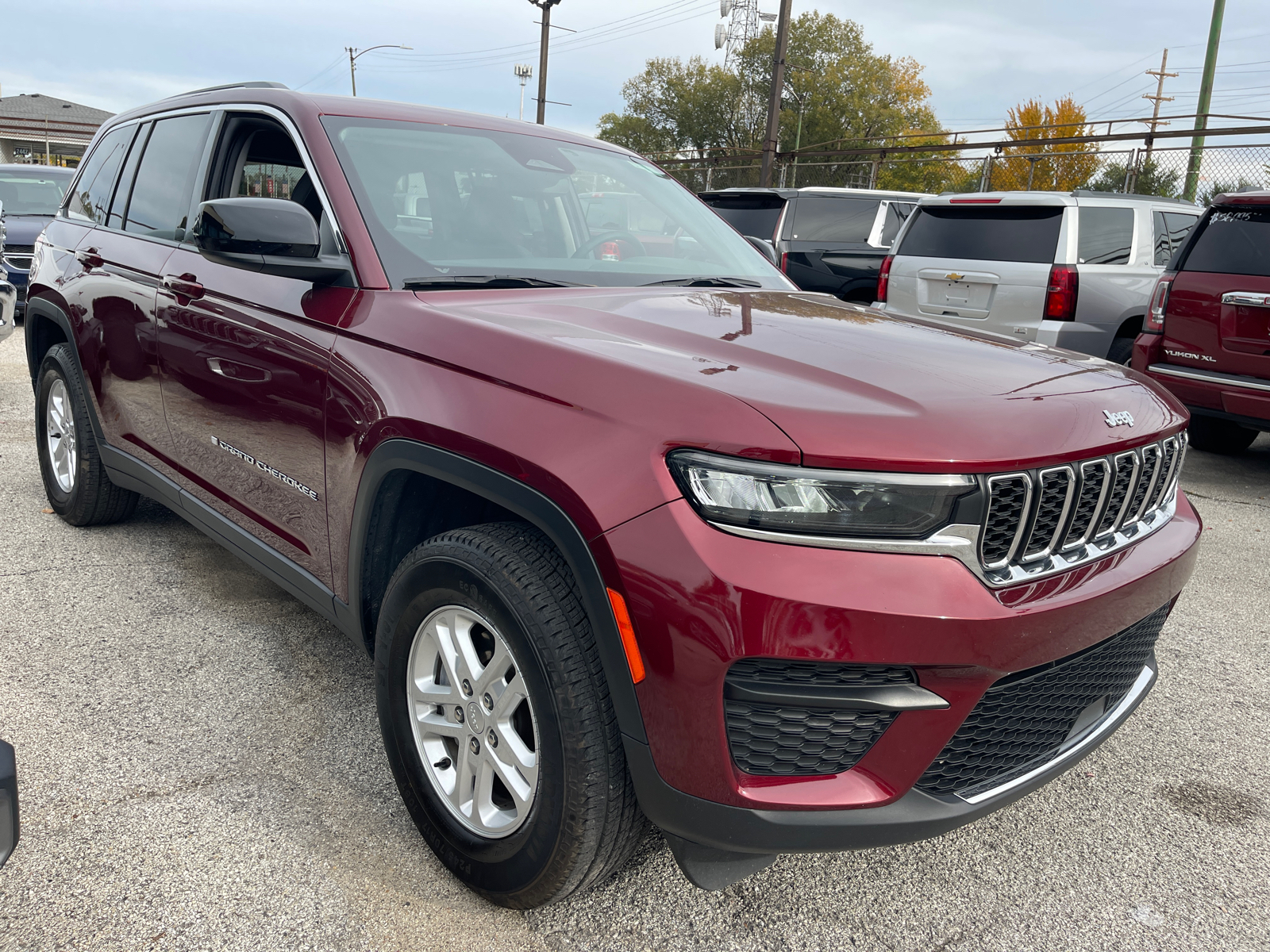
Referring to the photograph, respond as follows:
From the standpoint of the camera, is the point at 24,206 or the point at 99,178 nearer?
the point at 99,178

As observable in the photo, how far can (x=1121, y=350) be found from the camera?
7035 millimetres

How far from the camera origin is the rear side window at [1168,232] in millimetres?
7348

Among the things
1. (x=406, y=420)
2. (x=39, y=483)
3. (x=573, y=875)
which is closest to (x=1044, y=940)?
(x=573, y=875)

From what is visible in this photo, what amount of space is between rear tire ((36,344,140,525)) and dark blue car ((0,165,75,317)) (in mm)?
7388

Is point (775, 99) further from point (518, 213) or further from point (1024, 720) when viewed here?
point (1024, 720)

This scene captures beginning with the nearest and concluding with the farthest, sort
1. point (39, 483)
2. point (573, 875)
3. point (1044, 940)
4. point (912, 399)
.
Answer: point (912, 399), point (573, 875), point (1044, 940), point (39, 483)

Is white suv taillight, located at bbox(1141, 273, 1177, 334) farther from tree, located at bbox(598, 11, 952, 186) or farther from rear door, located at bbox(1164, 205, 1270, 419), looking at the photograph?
tree, located at bbox(598, 11, 952, 186)

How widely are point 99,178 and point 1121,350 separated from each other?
666 centimetres

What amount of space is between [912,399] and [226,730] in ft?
6.99

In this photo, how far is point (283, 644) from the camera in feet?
10.7

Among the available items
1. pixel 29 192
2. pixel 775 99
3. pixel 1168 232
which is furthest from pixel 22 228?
pixel 775 99

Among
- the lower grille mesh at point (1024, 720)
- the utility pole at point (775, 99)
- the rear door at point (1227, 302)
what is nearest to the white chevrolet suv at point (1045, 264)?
the rear door at point (1227, 302)

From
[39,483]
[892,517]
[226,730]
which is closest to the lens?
[892,517]

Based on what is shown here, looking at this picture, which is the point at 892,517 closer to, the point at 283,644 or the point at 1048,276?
the point at 283,644
